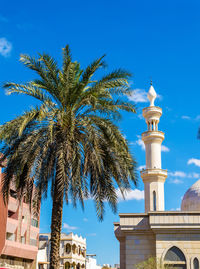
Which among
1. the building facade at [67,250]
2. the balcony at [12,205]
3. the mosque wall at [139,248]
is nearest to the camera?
the mosque wall at [139,248]

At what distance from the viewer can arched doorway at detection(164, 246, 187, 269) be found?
2403cm

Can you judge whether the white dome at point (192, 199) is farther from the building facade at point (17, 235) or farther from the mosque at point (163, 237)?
the building facade at point (17, 235)

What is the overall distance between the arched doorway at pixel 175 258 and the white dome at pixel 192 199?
880 cm

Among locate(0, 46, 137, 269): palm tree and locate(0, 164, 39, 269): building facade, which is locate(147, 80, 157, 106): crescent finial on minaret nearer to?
locate(0, 164, 39, 269): building facade

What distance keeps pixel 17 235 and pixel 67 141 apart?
3409 cm

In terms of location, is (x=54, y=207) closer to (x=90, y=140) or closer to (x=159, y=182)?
(x=90, y=140)

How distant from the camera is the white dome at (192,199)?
32.8 metres

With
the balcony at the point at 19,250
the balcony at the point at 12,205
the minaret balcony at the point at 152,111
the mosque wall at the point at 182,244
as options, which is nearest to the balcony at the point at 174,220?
the mosque wall at the point at 182,244

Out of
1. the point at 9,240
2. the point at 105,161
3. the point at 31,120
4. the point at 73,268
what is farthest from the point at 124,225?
the point at 73,268

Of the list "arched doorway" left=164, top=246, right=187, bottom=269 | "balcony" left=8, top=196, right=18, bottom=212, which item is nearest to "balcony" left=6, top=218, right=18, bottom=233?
"balcony" left=8, top=196, right=18, bottom=212

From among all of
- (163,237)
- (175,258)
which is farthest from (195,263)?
(163,237)

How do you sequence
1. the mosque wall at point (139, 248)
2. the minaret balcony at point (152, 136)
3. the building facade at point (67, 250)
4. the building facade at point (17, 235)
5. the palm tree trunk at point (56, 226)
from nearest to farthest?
the palm tree trunk at point (56, 226) < the mosque wall at point (139, 248) < the minaret balcony at point (152, 136) < the building facade at point (17, 235) < the building facade at point (67, 250)

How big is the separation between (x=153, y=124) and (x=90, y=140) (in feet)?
84.1

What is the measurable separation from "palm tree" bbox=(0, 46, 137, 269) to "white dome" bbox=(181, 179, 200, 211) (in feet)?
61.4
